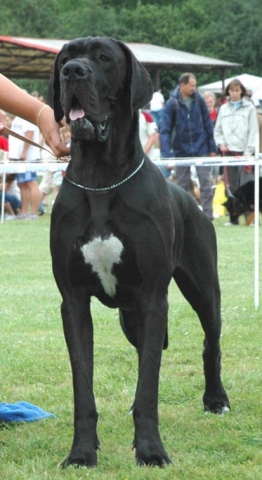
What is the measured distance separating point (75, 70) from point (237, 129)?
488 inches

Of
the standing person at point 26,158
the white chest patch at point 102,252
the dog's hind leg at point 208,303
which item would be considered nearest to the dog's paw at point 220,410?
the dog's hind leg at point 208,303

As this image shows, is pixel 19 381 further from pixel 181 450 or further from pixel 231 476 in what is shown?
pixel 231 476

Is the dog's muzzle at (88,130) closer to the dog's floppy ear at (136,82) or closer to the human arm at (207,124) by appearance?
the dog's floppy ear at (136,82)

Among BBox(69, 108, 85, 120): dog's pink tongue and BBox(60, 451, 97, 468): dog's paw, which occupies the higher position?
BBox(69, 108, 85, 120): dog's pink tongue

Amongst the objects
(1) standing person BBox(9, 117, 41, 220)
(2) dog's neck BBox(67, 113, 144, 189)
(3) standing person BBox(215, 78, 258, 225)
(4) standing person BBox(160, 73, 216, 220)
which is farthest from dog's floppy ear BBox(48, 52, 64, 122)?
(1) standing person BBox(9, 117, 41, 220)

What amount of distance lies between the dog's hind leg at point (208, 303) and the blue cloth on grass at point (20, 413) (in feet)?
2.60

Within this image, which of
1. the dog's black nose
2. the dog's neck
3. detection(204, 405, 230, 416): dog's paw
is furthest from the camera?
detection(204, 405, 230, 416): dog's paw

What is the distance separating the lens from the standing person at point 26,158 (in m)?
16.9

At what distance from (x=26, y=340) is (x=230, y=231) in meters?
8.86

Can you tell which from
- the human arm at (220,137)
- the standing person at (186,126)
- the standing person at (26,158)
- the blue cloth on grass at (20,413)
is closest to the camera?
the blue cloth on grass at (20,413)

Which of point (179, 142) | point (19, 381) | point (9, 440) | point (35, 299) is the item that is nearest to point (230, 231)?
point (179, 142)

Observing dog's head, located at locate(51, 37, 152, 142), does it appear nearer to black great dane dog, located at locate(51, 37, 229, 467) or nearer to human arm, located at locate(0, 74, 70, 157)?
black great dane dog, located at locate(51, 37, 229, 467)

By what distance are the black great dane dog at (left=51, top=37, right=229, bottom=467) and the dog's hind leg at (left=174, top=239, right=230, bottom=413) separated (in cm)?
65

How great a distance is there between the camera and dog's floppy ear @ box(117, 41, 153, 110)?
153 inches
